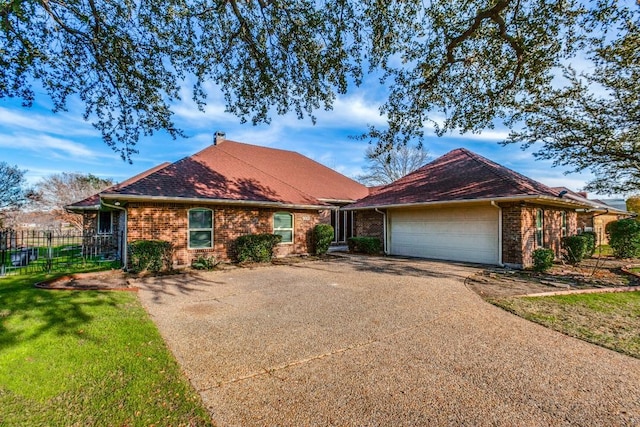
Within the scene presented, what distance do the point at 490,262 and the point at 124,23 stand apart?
13037 mm

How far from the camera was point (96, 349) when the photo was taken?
3732 mm

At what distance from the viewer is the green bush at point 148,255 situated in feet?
29.9

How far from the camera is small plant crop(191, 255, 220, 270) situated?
1026 centimetres

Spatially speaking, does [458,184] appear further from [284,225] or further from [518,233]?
[284,225]

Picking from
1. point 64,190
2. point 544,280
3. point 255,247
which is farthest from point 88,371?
point 64,190

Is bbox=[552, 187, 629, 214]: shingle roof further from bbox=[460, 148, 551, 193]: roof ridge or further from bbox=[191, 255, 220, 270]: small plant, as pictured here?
bbox=[191, 255, 220, 270]: small plant

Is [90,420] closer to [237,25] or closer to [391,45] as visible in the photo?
[237,25]

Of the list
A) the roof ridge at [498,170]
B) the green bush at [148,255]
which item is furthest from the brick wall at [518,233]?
the green bush at [148,255]

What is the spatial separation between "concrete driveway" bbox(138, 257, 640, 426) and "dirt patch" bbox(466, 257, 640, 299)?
1.44m

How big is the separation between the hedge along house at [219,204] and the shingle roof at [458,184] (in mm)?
3359

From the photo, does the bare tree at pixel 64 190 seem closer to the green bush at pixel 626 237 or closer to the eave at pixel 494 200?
the eave at pixel 494 200

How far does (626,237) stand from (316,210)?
13.5 m

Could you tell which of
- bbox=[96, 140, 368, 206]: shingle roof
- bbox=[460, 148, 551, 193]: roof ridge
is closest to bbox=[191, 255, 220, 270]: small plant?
bbox=[96, 140, 368, 206]: shingle roof

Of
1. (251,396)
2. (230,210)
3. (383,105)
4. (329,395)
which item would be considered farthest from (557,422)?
(230,210)
